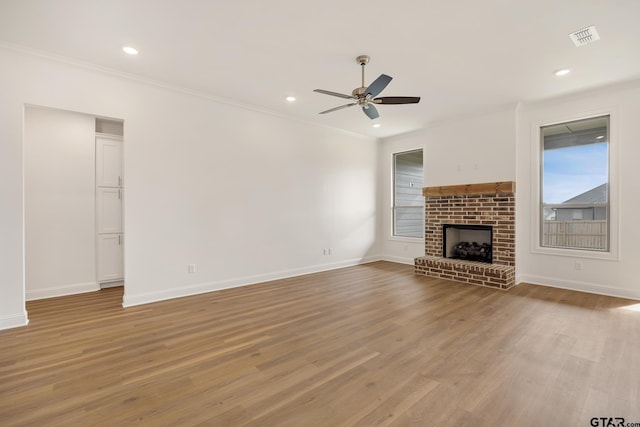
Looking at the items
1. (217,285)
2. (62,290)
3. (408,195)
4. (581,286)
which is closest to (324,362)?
(217,285)

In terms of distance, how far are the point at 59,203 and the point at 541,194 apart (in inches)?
295

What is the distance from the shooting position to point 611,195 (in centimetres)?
416

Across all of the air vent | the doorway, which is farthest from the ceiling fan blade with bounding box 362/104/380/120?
the doorway

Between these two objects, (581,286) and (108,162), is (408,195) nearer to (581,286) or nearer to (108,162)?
(581,286)

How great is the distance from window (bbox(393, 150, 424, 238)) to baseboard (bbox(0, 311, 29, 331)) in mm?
6304

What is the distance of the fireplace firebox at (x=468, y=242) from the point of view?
5285 mm

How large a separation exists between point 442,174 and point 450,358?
411 cm


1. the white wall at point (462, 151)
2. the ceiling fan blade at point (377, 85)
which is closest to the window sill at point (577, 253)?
the white wall at point (462, 151)

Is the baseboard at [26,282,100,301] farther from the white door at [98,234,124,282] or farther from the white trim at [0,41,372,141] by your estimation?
the white trim at [0,41,372,141]

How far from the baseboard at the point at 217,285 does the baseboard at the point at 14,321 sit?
2.92 feet

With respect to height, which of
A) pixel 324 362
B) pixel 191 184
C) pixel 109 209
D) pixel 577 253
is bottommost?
pixel 324 362

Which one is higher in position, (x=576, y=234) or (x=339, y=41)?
(x=339, y=41)

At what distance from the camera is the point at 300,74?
368 centimetres

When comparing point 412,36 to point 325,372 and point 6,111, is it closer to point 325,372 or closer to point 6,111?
point 325,372
